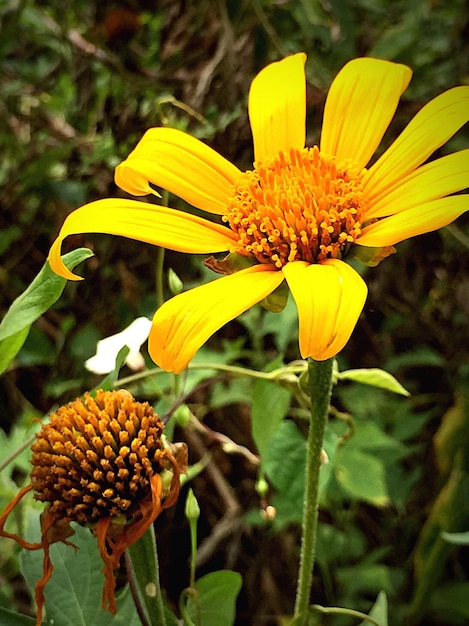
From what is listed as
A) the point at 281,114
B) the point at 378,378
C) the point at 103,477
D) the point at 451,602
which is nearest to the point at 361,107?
the point at 281,114

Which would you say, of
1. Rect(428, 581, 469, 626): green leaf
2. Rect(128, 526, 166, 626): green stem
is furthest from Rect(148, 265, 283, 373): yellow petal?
Rect(428, 581, 469, 626): green leaf

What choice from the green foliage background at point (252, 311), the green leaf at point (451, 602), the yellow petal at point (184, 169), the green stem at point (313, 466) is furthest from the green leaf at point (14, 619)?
the green leaf at point (451, 602)

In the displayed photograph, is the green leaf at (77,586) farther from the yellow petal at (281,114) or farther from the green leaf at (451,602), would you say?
the green leaf at (451,602)

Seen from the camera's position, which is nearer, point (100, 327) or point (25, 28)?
point (100, 327)

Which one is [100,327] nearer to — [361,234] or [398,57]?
[398,57]

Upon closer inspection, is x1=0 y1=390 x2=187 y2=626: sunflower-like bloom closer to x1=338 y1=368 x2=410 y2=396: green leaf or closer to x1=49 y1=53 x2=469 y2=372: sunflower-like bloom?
x1=49 y1=53 x2=469 y2=372: sunflower-like bloom

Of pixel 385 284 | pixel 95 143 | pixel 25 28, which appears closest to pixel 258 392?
pixel 385 284
